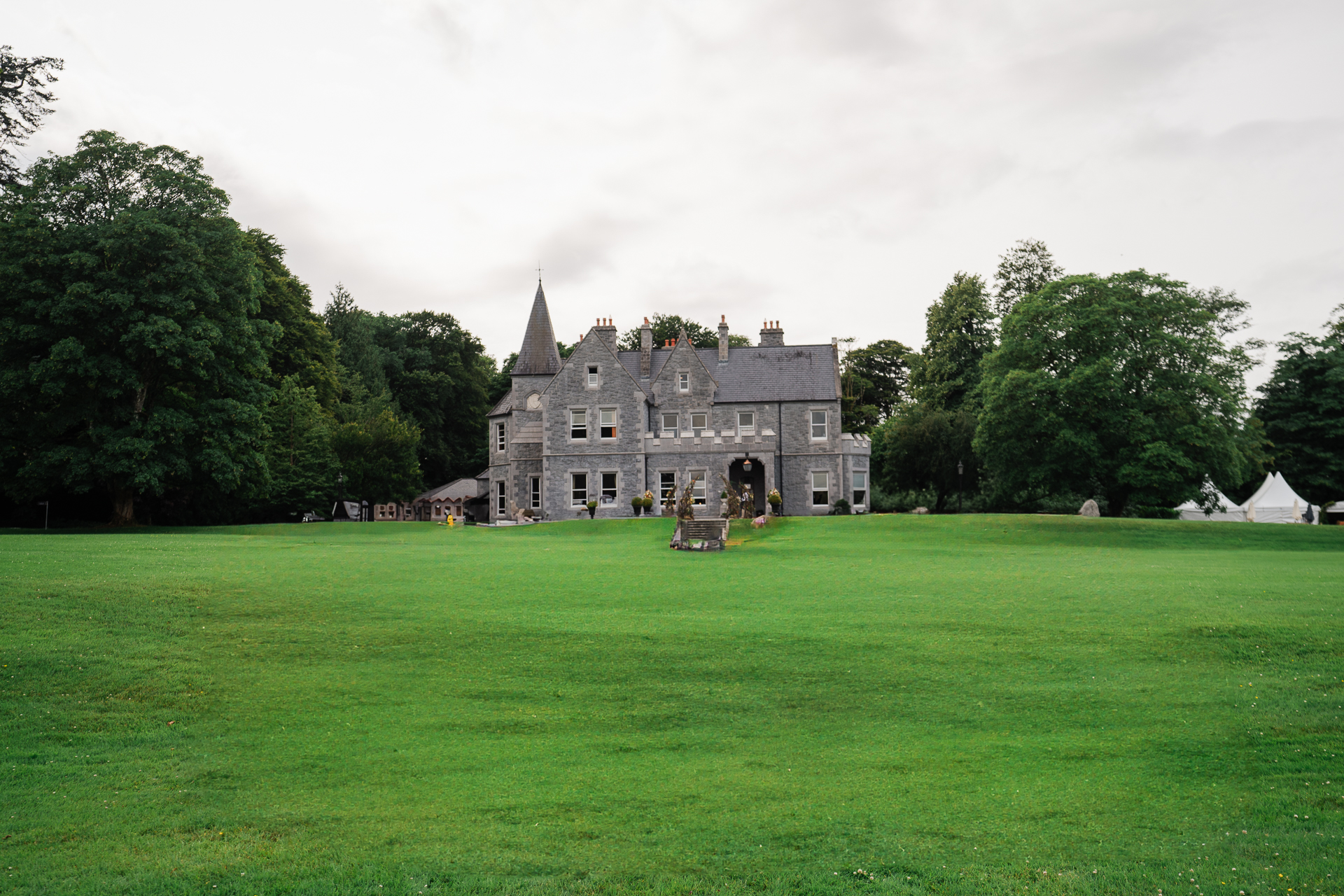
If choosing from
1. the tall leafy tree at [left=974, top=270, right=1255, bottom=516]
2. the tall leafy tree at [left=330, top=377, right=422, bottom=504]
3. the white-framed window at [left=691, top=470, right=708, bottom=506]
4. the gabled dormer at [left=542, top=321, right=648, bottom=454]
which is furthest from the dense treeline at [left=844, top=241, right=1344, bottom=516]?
the tall leafy tree at [left=330, top=377, right=422, bottom=504]

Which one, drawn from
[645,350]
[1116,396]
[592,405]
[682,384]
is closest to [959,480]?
[1116,396]

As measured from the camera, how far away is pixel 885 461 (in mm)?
58250

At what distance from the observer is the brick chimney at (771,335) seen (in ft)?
182

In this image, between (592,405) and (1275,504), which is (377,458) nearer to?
(592,405)

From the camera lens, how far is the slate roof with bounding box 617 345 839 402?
51781 mm

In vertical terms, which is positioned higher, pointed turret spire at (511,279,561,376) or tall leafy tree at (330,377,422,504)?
pointed turret spire at (511,279,561,376)

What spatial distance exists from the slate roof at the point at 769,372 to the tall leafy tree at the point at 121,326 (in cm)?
2035

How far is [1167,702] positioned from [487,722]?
8.77 meters

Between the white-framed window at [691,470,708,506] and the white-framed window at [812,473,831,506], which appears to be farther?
the white-framed window at [812,473,831,506]

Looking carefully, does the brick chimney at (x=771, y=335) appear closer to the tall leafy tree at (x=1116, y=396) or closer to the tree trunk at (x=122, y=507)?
the tall leafy tree at (x=1116, y=396)

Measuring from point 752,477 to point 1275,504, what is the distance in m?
28.8

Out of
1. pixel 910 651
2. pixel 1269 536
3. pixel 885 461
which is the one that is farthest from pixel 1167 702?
pixel 885 461

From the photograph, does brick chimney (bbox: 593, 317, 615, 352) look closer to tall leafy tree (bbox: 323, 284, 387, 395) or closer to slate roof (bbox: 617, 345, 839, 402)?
slate roof (bbox: 617, 345, 839, 402)

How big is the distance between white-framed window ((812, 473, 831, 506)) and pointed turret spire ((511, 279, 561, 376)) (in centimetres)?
1642
